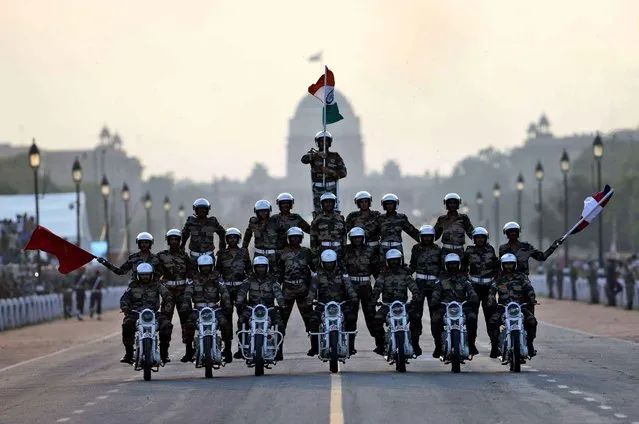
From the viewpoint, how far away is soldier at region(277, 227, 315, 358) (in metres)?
29.6

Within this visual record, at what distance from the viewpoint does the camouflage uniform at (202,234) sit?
101 ft

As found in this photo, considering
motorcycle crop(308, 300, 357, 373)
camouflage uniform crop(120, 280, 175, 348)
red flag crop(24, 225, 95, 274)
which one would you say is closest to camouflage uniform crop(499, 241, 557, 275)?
motorcycle crop(308, 300, 357, 373)

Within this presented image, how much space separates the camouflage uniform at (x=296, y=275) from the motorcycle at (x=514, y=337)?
2.91 m

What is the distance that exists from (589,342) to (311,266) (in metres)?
11.8

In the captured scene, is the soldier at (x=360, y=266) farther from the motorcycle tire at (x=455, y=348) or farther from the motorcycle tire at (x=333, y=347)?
the motorcycle tire at (x=455, y=348)

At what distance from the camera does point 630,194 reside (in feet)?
450

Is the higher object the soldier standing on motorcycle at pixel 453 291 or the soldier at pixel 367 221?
the soldier at pixel 367 221

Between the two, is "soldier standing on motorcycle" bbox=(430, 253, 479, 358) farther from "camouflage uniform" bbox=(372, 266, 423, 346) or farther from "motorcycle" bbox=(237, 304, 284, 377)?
"motorcycle" bbox=(237, 304, 284, 377)

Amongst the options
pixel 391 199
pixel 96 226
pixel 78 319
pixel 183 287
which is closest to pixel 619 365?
pixel 391 199

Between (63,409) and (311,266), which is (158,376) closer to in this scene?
(311,266)

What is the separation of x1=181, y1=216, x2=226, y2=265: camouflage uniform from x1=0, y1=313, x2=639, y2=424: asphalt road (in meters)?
1.93

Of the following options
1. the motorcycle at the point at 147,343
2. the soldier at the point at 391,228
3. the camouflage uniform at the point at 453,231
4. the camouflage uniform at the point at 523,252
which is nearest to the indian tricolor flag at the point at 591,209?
the camouflage uniform at the point at 523,252

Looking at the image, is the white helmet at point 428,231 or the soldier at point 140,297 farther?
the white helmet at point 428,231

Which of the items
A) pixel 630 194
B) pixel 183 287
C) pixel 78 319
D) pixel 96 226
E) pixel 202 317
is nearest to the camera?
pixel 202 317
